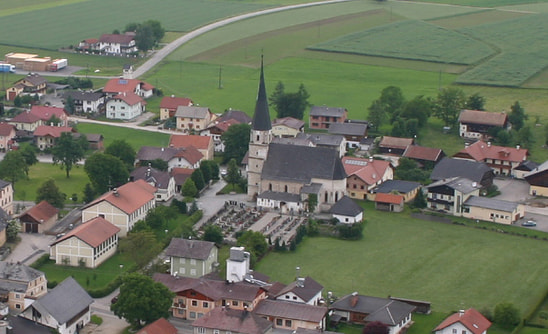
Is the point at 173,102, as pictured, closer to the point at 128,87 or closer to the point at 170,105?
the point at 170,105

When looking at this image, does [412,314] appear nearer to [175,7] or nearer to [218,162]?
[218,162]

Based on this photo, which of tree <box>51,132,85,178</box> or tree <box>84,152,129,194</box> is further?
tree <box>51,132,85,178</box>

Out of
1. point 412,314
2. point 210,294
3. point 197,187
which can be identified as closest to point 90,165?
point 197,187

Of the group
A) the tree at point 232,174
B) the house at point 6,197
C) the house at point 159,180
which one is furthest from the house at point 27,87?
the house at point 6,197

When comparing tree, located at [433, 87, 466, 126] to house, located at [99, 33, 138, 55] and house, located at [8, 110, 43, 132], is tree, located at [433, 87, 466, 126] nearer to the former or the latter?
house, located at [8, 110, 43, 132]

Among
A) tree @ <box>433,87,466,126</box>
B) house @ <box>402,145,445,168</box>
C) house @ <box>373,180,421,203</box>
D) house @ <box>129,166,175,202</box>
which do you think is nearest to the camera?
house @ <box>129,166,175,202</box>

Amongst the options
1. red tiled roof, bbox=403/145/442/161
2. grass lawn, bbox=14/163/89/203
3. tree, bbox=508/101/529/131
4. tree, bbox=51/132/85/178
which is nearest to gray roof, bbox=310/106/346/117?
red tiled roof, bbox=403/145/442/161
